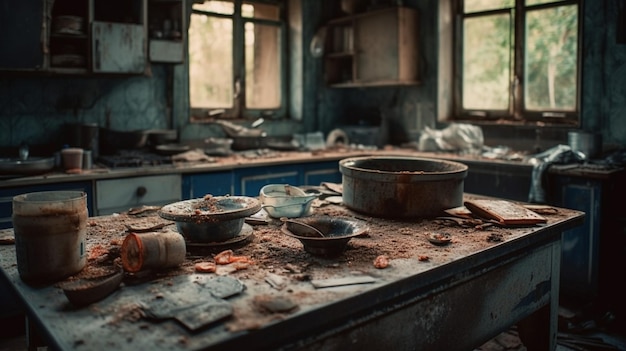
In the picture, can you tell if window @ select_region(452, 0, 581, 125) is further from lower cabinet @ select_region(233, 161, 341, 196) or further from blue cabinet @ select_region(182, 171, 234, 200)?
blue cabinet @ select_region(182, 171, 234, 200)

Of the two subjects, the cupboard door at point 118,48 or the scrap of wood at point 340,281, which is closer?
the scrap of wood at point 340,281

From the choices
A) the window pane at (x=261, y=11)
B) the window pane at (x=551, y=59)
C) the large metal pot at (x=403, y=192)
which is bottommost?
the large metal pot at (x=403, y=192)

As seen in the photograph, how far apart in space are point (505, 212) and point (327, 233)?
83cm

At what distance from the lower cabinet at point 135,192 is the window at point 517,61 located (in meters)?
3.21

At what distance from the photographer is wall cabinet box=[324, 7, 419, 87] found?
5605 millimetres

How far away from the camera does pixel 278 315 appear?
1317 mm

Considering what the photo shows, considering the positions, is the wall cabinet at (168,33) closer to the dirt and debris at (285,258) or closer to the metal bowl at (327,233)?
the dirt and debris at (285,258)

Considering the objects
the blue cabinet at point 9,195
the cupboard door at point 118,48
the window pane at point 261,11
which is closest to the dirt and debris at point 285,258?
the blue cabinet at point 9,195

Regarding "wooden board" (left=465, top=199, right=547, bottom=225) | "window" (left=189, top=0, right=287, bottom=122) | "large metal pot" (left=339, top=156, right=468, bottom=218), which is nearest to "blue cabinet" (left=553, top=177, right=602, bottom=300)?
"wooden board" (left=465, top=199, right=547, bottom=225)

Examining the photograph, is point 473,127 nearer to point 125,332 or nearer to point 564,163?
point 564,163

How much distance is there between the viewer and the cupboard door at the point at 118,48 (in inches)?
169

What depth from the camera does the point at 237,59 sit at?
578 centimetres

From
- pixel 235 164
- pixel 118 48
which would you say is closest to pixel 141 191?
pixel 235 164

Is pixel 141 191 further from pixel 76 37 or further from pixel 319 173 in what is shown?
pixel 319 173
